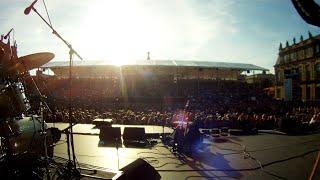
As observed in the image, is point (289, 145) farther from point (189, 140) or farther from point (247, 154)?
point (189, 140)

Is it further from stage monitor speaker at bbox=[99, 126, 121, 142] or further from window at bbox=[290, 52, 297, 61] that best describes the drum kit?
window at bbox=[290, 52, 297, 61]

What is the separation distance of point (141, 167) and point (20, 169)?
→ 242 cm

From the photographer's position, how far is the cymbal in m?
8.56

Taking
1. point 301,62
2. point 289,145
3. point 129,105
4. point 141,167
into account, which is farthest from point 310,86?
point 141,167

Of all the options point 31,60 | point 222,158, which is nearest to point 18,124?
point 31,60

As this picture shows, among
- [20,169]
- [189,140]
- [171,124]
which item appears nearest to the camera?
[20,169]

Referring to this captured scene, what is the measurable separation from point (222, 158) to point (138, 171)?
21.4 feet

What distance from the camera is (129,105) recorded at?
40.2 meters

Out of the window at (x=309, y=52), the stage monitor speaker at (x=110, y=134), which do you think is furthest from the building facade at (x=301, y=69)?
the stage monitor speaker at (x=110, y=134)

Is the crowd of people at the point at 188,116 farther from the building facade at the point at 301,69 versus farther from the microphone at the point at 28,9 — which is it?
the building facade at the point at 301,69

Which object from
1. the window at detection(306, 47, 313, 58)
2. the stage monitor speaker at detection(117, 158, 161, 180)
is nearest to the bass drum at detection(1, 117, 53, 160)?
the stage monitor speaker at detection(117, 158, 161, 180)

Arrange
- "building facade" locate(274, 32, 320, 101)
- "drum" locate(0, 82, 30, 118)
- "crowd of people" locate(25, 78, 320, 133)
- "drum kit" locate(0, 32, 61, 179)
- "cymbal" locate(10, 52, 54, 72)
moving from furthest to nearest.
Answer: "building facade" locate(274, 32, 320, 101) < "crowd of people" locate(25, 78, 320, 133) < "cymbal" locate(10, 52, 54, 72) < "drum" locate(0, 82, 30, 118) < "drum kit" locate(0, 32, 61, 179)

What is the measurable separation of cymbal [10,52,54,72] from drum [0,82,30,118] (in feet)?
1.59

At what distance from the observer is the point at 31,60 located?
28.7ft
